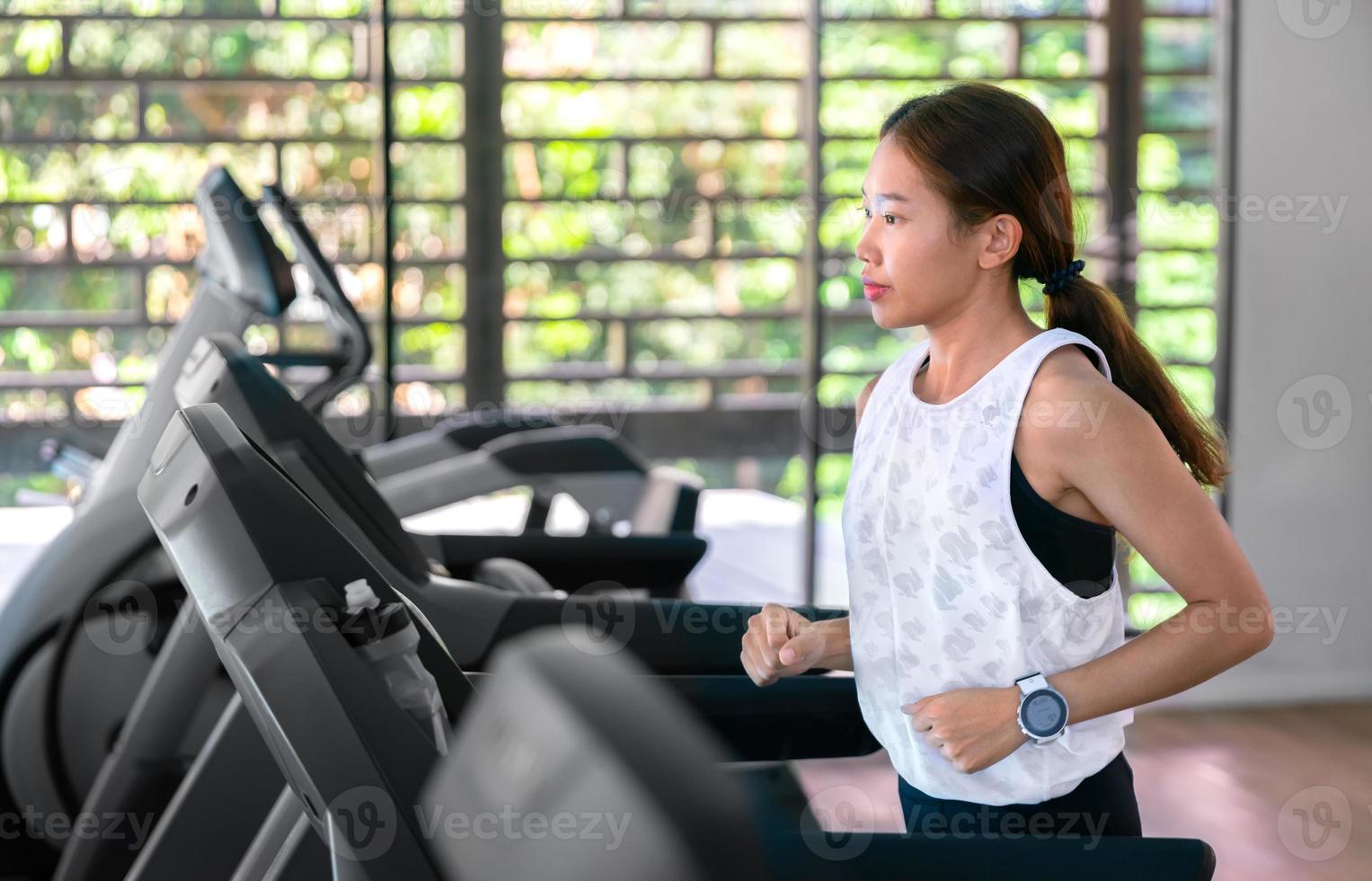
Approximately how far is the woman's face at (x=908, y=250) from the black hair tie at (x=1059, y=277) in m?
0.08

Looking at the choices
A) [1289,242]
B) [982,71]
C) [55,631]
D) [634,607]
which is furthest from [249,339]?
[1289,242]

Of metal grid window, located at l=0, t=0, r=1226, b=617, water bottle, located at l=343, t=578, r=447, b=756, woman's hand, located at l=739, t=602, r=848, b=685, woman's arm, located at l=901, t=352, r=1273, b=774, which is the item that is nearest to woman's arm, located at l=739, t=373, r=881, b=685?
woman's hand, located at l=739, t=602, r=848, b=685

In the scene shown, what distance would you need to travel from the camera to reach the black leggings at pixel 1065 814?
1.14 metres

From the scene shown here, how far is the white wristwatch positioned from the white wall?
2723mm

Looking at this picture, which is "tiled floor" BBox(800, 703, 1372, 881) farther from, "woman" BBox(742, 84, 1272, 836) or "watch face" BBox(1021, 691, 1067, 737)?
"watch face" BBox(1021, 691, 1067, 737)

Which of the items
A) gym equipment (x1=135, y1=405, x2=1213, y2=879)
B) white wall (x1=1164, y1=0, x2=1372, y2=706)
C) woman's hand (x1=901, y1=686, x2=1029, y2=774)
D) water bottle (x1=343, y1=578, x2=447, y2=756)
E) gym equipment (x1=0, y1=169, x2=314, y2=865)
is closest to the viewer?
gym equipment (x1=135, y1=405, x2=1213, y2=879)

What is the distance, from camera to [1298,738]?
330 centimetres

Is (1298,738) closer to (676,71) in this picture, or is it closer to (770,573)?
(770,573)

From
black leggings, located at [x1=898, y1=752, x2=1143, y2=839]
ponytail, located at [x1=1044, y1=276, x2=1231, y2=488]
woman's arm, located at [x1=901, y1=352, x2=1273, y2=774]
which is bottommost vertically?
black leggings, located at [x1=898, y1=752, x2=1143, y2=839]

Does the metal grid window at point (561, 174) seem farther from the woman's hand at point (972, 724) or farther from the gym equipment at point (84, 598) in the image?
the woman's hand at point (972, 724)

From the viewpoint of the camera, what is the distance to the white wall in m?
3.45

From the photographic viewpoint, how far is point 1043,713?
1.03 m

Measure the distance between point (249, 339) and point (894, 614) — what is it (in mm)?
2810

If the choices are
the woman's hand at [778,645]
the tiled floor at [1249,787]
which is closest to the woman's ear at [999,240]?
the woman's hand at [778,645]
